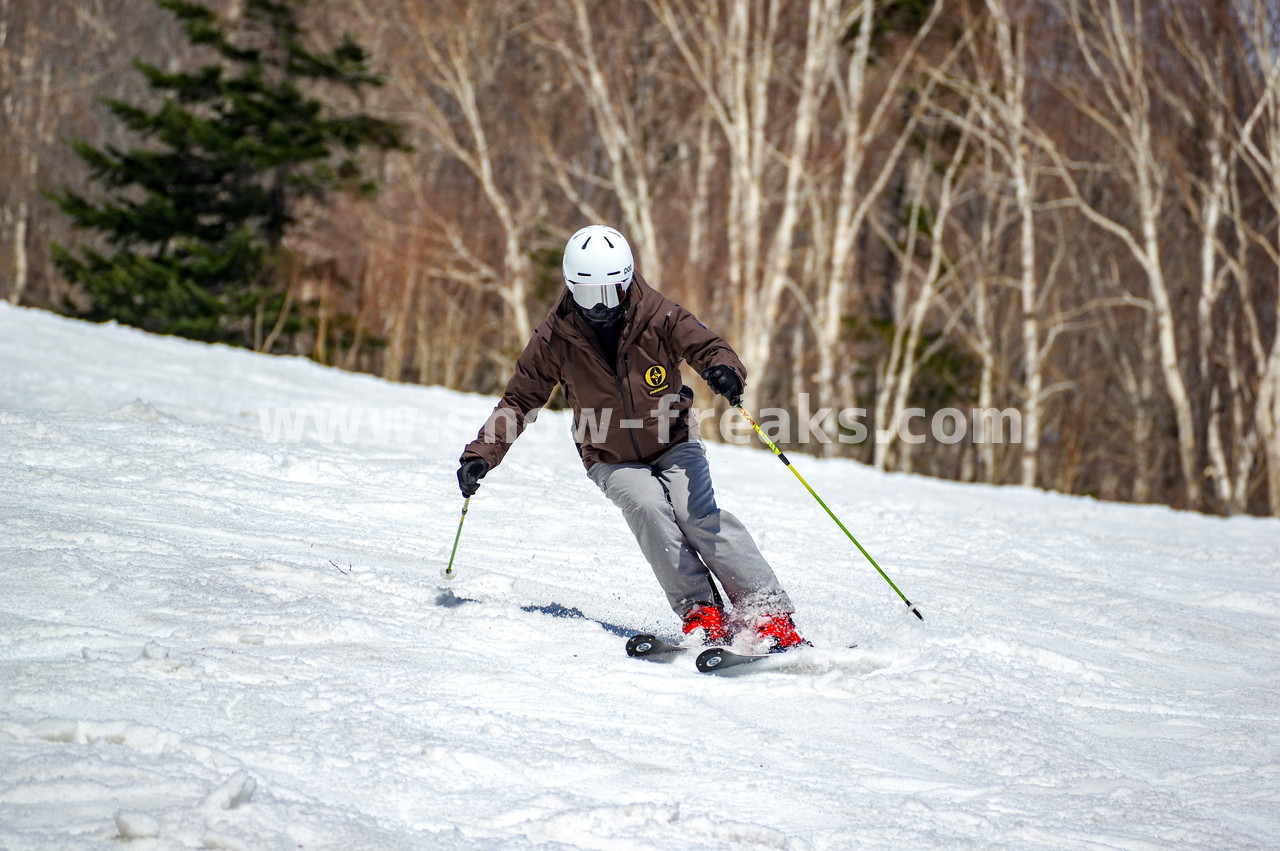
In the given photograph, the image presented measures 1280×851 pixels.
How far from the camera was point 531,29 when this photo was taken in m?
17.9

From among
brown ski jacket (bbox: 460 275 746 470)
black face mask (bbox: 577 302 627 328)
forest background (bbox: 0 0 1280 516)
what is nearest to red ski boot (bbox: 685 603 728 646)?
brown ski jacket (bbox: 460 275 746 470)

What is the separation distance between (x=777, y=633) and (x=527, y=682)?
1.04 meters

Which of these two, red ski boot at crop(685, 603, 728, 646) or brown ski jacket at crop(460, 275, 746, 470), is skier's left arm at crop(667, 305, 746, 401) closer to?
brown ski jacket at crop(460, 275, 746, 470)

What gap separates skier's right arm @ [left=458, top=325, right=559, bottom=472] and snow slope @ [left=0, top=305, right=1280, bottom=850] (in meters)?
0.60

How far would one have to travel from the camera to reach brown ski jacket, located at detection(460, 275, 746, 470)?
13.1 feet

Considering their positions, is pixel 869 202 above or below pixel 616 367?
above

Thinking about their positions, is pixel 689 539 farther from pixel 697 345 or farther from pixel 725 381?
pixel 697 345

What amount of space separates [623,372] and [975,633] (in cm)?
193

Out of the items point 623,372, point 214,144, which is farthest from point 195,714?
point 214,144

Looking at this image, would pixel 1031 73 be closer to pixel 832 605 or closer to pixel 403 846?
pixel 832 605

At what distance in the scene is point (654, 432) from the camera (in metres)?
4.05

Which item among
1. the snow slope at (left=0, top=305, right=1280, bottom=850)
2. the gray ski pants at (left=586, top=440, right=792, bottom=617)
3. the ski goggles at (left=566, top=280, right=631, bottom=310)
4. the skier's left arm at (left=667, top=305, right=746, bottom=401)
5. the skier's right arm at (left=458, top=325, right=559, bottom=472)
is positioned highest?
the ski goggles at (left=566, top=280, right=631, bottom=310)

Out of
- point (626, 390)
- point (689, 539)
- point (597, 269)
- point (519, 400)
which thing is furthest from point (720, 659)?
point (597, 269)

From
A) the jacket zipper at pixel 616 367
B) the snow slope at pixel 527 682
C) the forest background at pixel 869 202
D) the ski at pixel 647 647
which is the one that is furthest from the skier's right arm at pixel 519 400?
the forest background at pixel 869 202
